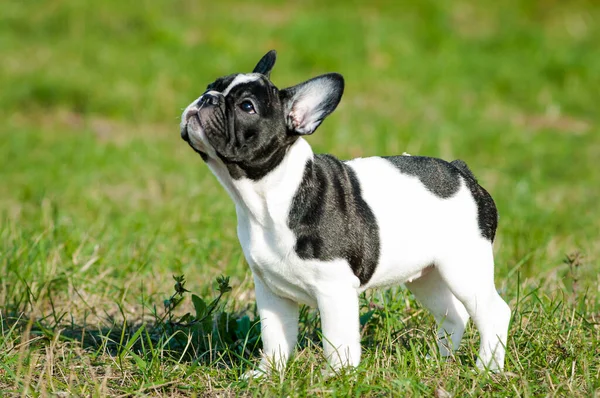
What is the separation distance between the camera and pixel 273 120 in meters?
3.52

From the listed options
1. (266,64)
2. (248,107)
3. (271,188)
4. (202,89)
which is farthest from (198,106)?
(202,89)

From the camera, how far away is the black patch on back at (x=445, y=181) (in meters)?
3.95

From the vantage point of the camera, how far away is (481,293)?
12.9 feet

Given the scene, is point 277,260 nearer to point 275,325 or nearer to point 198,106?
point 275,325

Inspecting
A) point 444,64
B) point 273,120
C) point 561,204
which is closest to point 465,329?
point 273,120

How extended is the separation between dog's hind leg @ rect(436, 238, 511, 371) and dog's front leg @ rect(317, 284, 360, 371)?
0.50 meters

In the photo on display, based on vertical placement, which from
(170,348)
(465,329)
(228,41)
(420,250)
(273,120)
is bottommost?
(170,348)

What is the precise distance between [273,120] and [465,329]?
62.1 inches

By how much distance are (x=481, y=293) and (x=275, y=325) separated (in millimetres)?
911

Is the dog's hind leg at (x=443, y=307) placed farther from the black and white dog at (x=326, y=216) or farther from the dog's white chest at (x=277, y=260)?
the dog's white chest at (x=277, y=260)

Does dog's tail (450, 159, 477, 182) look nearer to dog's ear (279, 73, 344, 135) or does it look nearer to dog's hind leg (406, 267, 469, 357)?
dog's hind leg (406, 267, 469, 357)

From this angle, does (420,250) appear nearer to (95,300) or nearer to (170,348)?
(170,348)

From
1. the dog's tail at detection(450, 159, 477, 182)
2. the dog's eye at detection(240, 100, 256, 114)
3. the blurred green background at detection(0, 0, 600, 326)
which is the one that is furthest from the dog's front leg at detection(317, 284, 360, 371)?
the blurred green background at detection(0, 0, 600, 326)

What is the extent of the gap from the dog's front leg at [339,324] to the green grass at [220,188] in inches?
3.5
